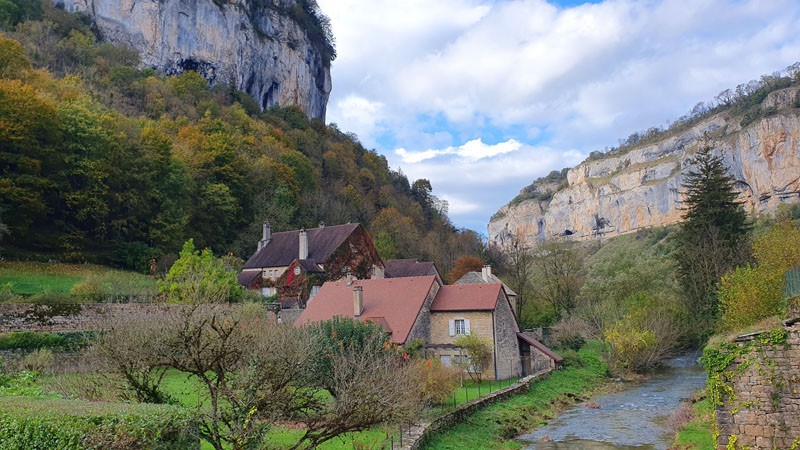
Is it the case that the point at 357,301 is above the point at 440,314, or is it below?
above

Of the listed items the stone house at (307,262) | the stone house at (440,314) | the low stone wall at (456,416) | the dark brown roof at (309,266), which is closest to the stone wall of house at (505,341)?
the stone house at (440,314)

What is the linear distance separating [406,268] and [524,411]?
30.0m

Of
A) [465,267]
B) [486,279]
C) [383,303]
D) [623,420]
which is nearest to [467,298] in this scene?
[383,303]

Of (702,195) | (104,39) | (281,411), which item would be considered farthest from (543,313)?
(104,39)

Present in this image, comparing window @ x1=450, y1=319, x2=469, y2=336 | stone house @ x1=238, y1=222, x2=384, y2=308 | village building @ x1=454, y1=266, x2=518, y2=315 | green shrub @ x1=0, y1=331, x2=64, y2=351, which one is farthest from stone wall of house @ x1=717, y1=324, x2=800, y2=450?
stone house @ x1=238, y1=222, x2=384, y2=308

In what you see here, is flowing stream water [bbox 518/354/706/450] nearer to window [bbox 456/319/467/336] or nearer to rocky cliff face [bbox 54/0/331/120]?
window [bbox 456/319/467/336]

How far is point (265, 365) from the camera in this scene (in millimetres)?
10602

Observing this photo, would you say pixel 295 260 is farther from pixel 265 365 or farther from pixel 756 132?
pixel 756 132

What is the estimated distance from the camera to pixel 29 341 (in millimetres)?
24359

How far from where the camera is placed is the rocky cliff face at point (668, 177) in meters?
104

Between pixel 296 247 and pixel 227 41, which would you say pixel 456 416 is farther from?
pixel 227 41

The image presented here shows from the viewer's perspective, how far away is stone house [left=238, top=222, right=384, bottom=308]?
142 ft

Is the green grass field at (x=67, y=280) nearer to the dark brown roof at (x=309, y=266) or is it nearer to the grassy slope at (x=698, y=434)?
the dark brown roof at (x=309, y=266)

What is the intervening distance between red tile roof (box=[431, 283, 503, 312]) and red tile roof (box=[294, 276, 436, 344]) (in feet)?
3.20
